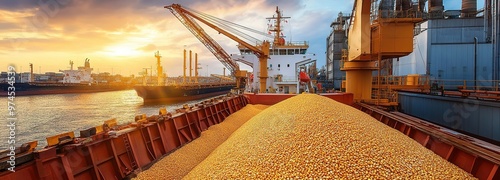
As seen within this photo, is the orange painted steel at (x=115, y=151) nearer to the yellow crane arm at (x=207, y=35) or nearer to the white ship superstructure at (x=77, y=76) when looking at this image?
the yellow crane arm at (x=207, y=35)

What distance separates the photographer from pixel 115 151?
479cm

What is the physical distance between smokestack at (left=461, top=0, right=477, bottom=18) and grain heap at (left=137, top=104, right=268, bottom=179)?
24728 millimetres

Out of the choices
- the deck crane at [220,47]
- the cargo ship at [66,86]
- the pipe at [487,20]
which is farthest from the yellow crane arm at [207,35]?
the cargo ship at [66,86]

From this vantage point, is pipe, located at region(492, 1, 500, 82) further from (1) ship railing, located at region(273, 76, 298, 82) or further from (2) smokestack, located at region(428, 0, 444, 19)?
(1) ship railing, located at region(273, 76, 298, 82)

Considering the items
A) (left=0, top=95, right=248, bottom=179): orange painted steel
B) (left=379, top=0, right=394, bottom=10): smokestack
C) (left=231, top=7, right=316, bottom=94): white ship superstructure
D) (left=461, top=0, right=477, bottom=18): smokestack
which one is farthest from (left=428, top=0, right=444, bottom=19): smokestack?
(left=0, top=95, right=248, bottom=179): orange painted steel

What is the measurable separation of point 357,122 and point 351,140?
3.91ft

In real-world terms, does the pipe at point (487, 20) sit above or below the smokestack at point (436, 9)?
below

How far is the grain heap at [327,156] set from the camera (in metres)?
3.81

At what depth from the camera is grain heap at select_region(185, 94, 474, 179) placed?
381 centimetres

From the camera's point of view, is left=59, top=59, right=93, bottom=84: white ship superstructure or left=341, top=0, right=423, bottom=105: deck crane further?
left=59, top=59, right=93, bottom=84: white ship superstructure

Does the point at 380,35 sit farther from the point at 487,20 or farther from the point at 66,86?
the point at 66,86

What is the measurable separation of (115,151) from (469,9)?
97.8ft

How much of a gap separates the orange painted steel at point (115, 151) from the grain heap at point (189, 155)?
0.68ft

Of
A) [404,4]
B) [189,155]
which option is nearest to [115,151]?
[189,155]
